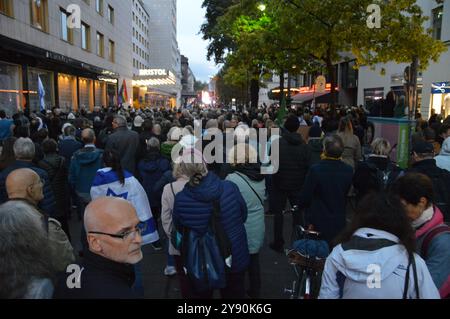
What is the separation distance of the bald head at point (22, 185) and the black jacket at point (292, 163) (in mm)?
3648

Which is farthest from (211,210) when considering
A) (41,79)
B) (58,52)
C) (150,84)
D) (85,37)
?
(150,84)

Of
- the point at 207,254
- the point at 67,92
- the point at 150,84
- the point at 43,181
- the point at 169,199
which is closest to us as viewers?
the point at 207,254

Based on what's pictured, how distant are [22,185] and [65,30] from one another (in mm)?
24410

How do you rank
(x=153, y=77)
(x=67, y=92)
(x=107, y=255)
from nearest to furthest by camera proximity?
1. (x=107, y=255)
2. (x=67, y=92)
3. (x=153, y=77)

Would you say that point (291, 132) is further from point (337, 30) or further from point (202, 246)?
point (337, 30)

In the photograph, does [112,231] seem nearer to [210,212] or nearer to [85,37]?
[210,212]

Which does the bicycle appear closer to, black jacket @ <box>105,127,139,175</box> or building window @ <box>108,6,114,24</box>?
black jacket @ <box>105,127,139,175</box>

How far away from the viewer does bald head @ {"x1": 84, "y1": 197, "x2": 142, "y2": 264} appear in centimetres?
216

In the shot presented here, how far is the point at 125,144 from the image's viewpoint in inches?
283

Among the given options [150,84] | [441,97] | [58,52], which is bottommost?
[441,97]

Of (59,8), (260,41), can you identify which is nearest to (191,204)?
(260,41)

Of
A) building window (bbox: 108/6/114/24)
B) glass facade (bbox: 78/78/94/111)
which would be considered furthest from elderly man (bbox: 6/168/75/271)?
building window (bbox: 108/6/114/24)

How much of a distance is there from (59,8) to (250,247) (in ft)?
78.9

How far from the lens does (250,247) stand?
13.7ft
